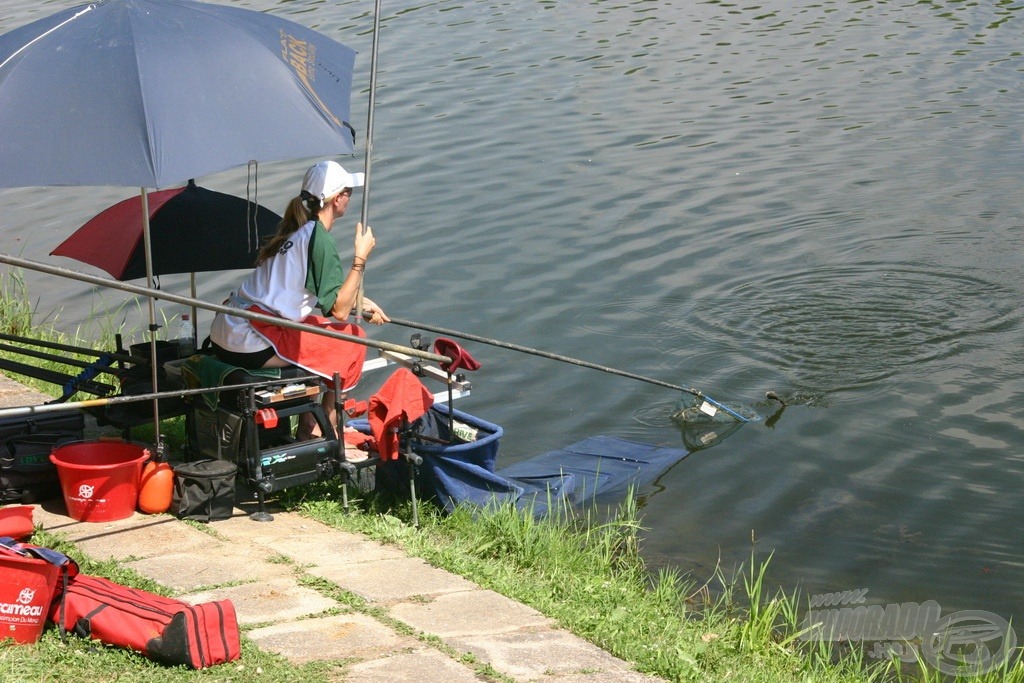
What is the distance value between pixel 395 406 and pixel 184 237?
1.56m

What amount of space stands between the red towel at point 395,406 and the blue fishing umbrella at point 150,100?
95cm

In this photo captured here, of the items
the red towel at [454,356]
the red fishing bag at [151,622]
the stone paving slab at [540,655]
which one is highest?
Result: the red towel at [454,356]

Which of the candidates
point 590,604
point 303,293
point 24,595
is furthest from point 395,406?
point 24,595

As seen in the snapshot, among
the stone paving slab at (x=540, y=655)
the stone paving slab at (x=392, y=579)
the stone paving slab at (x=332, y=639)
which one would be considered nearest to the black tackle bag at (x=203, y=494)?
the stone paving slab at (x=392, y=579)

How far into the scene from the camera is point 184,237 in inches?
233

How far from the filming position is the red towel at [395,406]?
5.16 m

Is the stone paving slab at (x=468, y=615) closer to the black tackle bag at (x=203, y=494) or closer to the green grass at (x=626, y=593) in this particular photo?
the green grass at (x=626, y=593)

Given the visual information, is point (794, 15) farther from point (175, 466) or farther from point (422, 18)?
point (175, 466)

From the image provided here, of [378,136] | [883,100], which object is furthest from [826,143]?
[378,136]

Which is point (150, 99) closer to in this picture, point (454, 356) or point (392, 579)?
point (454, 356)

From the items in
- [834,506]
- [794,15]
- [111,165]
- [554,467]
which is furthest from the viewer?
[794,15]

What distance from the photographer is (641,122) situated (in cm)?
1284

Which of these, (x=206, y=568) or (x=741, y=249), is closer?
(x=206, y=568)

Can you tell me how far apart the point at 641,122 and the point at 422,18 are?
570 cm
